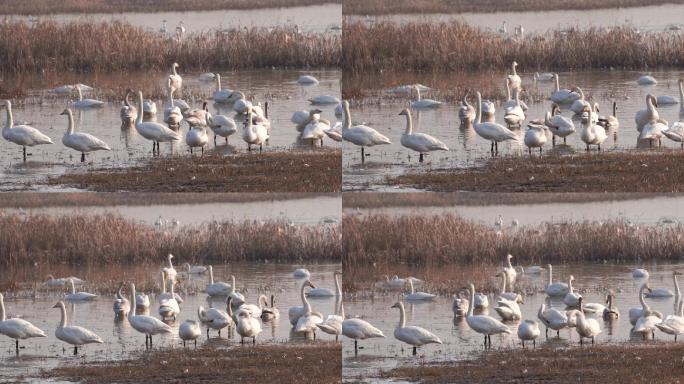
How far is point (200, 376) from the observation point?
65.4 feet

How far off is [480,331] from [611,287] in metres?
3.90

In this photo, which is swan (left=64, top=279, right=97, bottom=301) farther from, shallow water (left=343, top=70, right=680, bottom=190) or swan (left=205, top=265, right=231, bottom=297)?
shallow water (left=343, top=70, right=680, bottom=190)

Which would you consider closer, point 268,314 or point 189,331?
point 189,331

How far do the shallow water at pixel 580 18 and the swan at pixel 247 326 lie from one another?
9996 millimetres

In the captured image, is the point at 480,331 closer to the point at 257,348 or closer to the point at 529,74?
the point at 257,348

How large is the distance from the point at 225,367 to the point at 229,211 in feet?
14.6

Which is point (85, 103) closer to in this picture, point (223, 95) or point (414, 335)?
point (223, 95)

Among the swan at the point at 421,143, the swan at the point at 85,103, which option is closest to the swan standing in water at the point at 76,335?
the swan at the point at 421,143

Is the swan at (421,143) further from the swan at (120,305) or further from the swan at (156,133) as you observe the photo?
the swan at (120,305)

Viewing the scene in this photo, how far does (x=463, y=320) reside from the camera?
72.8ft

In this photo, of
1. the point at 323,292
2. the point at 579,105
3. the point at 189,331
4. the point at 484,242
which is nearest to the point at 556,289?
the point at 484,242

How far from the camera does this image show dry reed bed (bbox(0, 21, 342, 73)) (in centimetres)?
2762

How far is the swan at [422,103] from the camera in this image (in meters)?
25.3

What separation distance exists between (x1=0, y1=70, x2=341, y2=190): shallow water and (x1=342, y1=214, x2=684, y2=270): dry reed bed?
1733 millimetres
